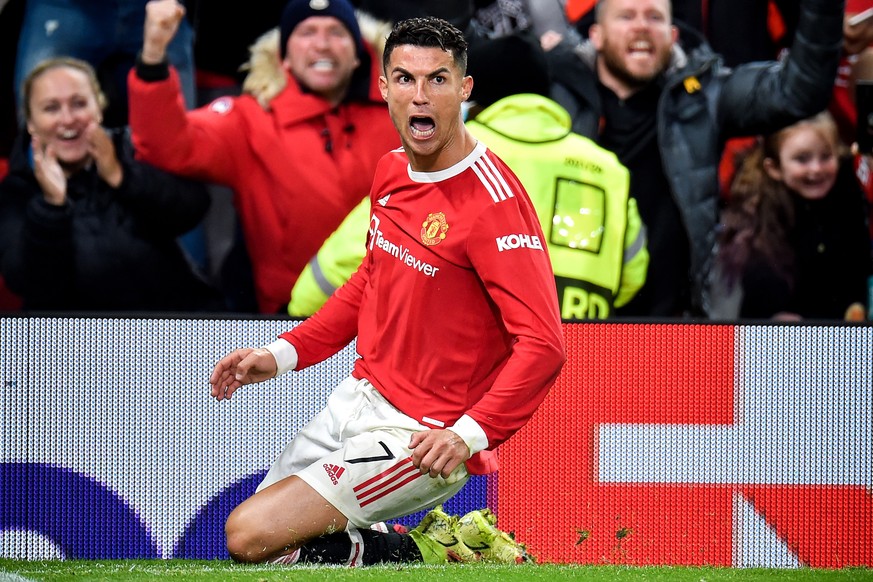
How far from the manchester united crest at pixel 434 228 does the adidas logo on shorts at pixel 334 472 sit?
0.77 m

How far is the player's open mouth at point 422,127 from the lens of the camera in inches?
139

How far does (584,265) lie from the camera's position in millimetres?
5980

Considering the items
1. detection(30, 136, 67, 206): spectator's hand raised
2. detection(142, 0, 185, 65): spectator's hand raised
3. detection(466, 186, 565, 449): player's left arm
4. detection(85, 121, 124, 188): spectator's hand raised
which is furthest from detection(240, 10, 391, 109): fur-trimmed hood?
detection(466, 186, 565, 449): player's left arm

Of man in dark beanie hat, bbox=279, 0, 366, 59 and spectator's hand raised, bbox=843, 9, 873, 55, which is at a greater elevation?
man in dark beanie hat, bbox=279, 0, 366, 59

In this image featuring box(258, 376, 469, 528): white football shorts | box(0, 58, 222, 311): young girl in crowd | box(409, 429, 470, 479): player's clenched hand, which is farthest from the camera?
box(0, 58, 222, 311): young girl in crowd

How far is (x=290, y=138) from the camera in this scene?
616 centimetres

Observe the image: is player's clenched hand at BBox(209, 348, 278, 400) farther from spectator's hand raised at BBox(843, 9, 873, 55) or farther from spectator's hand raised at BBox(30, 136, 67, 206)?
spectator's hand raised at BBox(843, 9, 873, 55)

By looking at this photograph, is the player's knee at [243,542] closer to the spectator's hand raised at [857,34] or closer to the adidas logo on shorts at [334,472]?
the adidas logo on shorts at [334,472]

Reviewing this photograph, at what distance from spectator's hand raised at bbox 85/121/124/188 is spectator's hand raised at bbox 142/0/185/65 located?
1.55 feet

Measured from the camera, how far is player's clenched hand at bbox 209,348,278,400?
384 centimetres

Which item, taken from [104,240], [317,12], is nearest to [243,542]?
[104,240]

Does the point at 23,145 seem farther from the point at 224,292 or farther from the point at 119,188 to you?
the point at 224,292

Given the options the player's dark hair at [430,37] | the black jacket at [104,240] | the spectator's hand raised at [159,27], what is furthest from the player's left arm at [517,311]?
the spectator's hand raised at [159,27]

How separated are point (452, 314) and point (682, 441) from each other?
1649 millimetres
